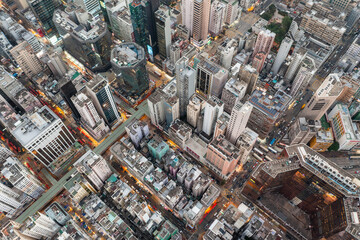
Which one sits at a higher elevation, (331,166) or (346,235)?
(331,166)

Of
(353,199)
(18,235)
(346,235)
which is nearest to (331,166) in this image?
(353,199)

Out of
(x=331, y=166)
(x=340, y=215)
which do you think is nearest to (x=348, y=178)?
(x=331, y=166)

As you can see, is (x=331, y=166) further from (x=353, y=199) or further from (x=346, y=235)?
(x=346, y=235)

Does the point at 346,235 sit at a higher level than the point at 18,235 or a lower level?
higher

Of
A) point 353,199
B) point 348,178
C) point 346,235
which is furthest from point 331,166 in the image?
point 346,235

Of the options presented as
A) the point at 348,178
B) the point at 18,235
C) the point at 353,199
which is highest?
the point at 348,178

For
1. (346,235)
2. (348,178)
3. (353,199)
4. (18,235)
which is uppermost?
(348,178)

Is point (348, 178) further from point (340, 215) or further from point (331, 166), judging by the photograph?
point (340, 215)

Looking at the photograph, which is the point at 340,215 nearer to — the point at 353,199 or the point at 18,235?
the point at 353,199
